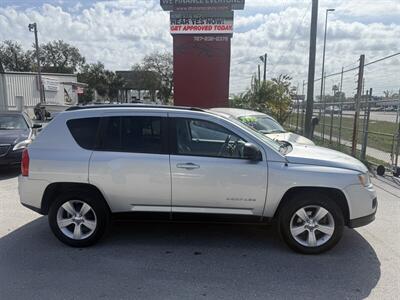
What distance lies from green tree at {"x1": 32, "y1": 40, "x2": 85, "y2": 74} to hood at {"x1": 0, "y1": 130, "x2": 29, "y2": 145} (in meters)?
68.2

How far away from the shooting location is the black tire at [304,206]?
4.29 m

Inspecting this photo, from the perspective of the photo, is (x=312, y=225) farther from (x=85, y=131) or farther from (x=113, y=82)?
(x=113, y=82)

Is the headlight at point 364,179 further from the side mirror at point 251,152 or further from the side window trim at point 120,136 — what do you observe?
the side window trim at point 120,136

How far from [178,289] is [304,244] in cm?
166

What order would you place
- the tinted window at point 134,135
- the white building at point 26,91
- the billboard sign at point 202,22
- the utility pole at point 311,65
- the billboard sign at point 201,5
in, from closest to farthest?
the tinted window at point 134,135
the utility pole at point 311,65
the billboard sign at point 201,5
the billboard sign at point 202,22
the white building at point 26,91

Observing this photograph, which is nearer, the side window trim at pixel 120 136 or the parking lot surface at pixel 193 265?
the parking lot surface at pixel 193 265

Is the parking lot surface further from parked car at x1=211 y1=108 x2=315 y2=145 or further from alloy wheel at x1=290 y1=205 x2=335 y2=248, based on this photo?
parked car at x1=211 y1=108 x2=315 y2=145

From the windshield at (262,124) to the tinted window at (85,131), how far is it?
17.9 feet

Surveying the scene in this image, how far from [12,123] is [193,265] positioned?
8333 millimetres

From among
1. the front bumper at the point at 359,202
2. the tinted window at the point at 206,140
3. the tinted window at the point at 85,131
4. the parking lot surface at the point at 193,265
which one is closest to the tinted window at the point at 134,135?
the tinted window at the point at 85,131

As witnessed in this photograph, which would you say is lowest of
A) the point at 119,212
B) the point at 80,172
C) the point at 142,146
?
the point at 119,212

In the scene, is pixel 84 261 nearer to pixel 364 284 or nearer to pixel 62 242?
pixel 62 242

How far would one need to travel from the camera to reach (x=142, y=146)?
14.7 ft

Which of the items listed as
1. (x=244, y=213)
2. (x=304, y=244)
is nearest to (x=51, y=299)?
(x=244, y=213)
